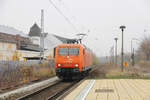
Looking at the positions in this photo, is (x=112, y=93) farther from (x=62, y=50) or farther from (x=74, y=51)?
(x=62, y=50)

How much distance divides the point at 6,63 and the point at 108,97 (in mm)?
7839

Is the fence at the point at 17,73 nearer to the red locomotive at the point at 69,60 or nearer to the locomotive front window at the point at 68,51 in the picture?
the red locomotive at the point at 69,60

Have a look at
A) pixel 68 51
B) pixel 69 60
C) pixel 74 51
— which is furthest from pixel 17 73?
pixel 74 51

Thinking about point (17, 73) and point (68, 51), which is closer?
point (17, 73)

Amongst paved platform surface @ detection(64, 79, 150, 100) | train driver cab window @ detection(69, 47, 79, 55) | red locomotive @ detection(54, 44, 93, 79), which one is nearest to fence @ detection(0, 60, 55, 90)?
red locomotive @ detection(54, 44, 93, 79)

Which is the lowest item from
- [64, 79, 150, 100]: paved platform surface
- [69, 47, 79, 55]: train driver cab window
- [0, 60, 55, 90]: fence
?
[64, 79, 150, 100]: paved platform surface

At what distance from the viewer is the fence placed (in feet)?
40.1

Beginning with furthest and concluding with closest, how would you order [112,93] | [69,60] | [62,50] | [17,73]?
[62,50], [69,60], [17,73], [112,93]

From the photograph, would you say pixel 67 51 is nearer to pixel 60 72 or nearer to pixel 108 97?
pixel 60 72

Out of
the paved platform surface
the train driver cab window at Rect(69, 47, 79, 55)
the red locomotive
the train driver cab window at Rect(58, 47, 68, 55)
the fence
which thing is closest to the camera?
the paved platform surface

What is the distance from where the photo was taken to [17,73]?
13953 millimetres

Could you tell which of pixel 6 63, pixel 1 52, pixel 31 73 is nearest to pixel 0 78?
pixel 6 63

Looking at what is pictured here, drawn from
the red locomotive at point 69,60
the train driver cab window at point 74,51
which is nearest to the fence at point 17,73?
the red locomotive at point 69,60

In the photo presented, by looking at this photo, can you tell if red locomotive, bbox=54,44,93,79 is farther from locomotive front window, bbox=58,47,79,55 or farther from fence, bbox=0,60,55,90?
fence, bbox=0,60,55,90
